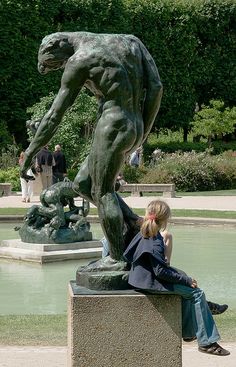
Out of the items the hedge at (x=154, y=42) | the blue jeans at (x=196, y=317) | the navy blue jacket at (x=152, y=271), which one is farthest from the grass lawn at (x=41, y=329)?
the hedge at (x=154, y=42)

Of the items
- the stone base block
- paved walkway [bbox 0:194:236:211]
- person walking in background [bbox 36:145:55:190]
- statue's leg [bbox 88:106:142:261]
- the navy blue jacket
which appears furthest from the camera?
person walking in background [bbox 36:145:55:190]

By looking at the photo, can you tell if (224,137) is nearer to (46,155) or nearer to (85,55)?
(46,155)

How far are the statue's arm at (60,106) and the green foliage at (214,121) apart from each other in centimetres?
3573

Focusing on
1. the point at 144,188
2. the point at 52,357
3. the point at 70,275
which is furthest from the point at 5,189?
the point at 52,357

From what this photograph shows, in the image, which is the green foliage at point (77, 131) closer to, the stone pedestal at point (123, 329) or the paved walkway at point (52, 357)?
the paved walkway at point (52, 357)

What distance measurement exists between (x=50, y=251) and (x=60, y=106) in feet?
24.6

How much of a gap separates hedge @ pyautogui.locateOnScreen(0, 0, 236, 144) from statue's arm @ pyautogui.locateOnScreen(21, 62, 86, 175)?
3038 cm

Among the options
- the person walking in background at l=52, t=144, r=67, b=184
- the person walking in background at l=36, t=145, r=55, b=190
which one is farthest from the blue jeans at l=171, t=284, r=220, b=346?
the person walking in background at l=52, t=144, r=67, b=184

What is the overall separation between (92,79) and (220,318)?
3375 mm

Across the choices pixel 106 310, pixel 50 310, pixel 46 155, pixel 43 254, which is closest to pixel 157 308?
pixel 106 310

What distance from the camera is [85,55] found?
636 cm

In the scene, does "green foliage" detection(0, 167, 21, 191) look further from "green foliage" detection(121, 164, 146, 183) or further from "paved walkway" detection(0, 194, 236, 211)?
"green foliage" detection(121, 164, 146, 183)

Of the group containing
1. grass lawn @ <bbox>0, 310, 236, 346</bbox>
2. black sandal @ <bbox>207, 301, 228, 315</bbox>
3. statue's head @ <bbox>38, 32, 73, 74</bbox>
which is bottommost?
grass lawn @ <bbox>0, 310, 236, 346</bbox>

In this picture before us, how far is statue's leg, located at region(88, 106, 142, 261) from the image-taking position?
6.32m
